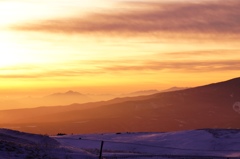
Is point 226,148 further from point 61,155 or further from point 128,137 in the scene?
point 61,155

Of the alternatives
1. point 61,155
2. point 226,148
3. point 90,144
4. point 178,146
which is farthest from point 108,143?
point 61,155

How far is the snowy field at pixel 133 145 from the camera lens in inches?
1375

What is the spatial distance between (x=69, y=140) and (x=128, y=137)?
24.5 ft

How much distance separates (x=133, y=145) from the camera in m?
50.1

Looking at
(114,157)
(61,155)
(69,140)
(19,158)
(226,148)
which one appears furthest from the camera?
(69,140)

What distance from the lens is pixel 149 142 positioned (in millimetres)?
52969

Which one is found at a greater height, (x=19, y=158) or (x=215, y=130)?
(x=215, y=130)

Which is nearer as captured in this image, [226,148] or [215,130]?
[226,148]

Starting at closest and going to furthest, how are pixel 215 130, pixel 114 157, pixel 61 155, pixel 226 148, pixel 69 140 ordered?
1. pixel 61 155
2. pixel 114 157
3. pixel 226 148
4. pixel 69 140
5. pixel 215 130

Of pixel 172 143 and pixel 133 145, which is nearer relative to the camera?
pixel 133 145

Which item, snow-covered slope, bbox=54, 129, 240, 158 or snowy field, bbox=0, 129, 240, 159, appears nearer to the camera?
snowy field, bbox=0, 129, 240, 159

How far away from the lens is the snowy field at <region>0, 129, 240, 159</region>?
3494 centimetres

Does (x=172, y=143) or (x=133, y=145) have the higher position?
(x=172, y=143)

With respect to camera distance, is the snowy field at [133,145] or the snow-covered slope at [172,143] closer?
the snowy field at [133,145]
